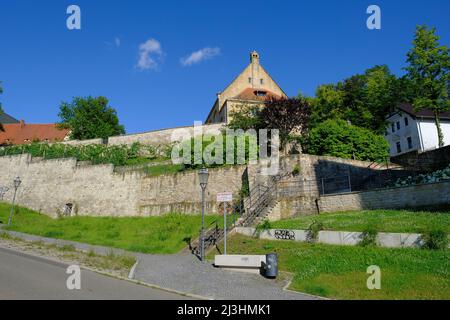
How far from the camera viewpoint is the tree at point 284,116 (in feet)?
108

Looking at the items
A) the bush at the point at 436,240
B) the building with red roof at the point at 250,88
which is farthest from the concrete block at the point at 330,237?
the building with red roof at the point at 250,88

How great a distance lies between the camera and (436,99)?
93.9ft

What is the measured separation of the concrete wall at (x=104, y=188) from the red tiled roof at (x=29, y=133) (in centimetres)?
3024

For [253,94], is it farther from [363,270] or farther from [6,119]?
[6,119]

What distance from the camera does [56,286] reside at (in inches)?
413

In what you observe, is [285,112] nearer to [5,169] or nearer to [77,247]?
[77,247]

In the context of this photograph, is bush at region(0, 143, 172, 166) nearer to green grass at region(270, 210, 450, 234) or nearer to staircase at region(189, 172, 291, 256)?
staircase at region(189, 172, 291, 256)

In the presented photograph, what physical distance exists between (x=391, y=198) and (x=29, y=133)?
67054 mm

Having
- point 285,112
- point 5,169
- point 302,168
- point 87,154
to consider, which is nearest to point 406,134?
point 285,112

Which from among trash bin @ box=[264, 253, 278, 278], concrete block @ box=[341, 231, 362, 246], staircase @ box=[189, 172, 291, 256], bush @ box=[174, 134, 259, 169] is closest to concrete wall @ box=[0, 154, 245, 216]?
bush @ box=[174, 134, 259, 169]

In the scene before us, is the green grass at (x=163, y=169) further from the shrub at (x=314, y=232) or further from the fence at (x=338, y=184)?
the shrub at (x=314, y=232)

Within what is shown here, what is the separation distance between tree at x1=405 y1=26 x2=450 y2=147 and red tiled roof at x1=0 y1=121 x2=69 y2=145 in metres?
57.2

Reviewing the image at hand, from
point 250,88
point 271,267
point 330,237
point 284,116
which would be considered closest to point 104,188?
point 284,116

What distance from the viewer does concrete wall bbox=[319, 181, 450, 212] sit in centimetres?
1688
